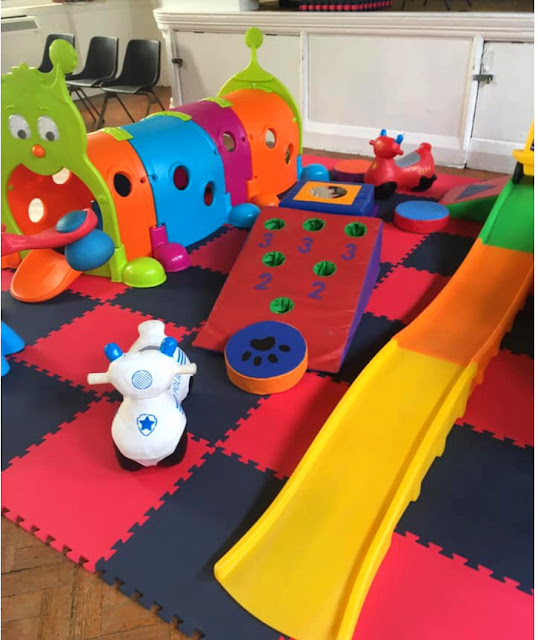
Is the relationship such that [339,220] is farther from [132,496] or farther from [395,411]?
[132,496]

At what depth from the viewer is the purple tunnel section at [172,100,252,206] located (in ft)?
10.1

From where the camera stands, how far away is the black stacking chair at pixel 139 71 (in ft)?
15.2

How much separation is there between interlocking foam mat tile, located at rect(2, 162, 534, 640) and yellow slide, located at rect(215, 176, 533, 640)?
0.20 feet

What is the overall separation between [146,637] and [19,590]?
0.36 m

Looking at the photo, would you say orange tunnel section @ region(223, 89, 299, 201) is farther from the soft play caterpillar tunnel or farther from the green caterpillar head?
the green caterpillar head

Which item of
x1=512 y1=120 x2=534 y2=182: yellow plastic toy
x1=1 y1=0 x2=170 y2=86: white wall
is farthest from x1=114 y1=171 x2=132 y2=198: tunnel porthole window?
x1=1 y1=0 x2=170 y2=86: white wall

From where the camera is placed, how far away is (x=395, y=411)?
1.69 meters

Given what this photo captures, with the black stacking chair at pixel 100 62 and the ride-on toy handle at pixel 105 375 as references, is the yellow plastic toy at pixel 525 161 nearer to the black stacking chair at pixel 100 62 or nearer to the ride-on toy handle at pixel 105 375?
the ride-on toy handle at pixel 105 375

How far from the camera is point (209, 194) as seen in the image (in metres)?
3.15

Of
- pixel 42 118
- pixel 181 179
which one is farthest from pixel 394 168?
pixel 42 118

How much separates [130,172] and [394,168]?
160cm

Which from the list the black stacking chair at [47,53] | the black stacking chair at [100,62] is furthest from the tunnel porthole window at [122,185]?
the black stacking chair at [47,53]

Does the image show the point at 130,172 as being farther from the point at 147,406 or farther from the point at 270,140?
the point at 270,140

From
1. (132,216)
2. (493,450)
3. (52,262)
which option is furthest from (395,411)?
(52,262)
